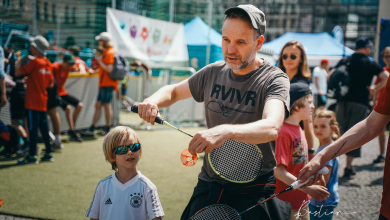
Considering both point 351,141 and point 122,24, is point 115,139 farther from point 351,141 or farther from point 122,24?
point 122,24

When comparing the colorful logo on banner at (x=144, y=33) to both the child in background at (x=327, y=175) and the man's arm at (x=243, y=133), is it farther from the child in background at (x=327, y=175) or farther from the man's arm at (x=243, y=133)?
the man's arm at (x=243, y=133)

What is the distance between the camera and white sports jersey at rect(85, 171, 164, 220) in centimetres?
244

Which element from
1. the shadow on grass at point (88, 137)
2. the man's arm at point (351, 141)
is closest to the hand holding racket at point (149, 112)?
the man's arm at point (351, 141)

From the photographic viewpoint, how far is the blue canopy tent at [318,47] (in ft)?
49.1

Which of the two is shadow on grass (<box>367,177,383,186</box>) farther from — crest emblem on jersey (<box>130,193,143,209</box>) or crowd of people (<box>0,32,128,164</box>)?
crowd of people (<box>0,32,128,164</box>)

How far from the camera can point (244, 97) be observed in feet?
6.51

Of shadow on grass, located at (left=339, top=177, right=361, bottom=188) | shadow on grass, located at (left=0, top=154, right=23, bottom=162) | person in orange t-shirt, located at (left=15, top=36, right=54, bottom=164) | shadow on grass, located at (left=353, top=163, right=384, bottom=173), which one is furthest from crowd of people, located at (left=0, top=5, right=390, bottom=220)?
shadow on grass, located at (left=0, top=154, right=23, bottom=162)

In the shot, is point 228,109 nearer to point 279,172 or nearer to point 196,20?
point 279,172

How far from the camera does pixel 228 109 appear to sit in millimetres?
2020

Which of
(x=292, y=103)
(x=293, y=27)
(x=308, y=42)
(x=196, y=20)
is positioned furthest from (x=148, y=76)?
(x=293, y=27)

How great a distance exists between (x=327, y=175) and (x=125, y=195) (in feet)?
5.66

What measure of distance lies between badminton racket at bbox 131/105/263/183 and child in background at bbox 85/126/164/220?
2.56ft

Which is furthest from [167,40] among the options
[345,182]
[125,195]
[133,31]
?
[125,195]

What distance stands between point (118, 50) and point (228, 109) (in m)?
7.40
